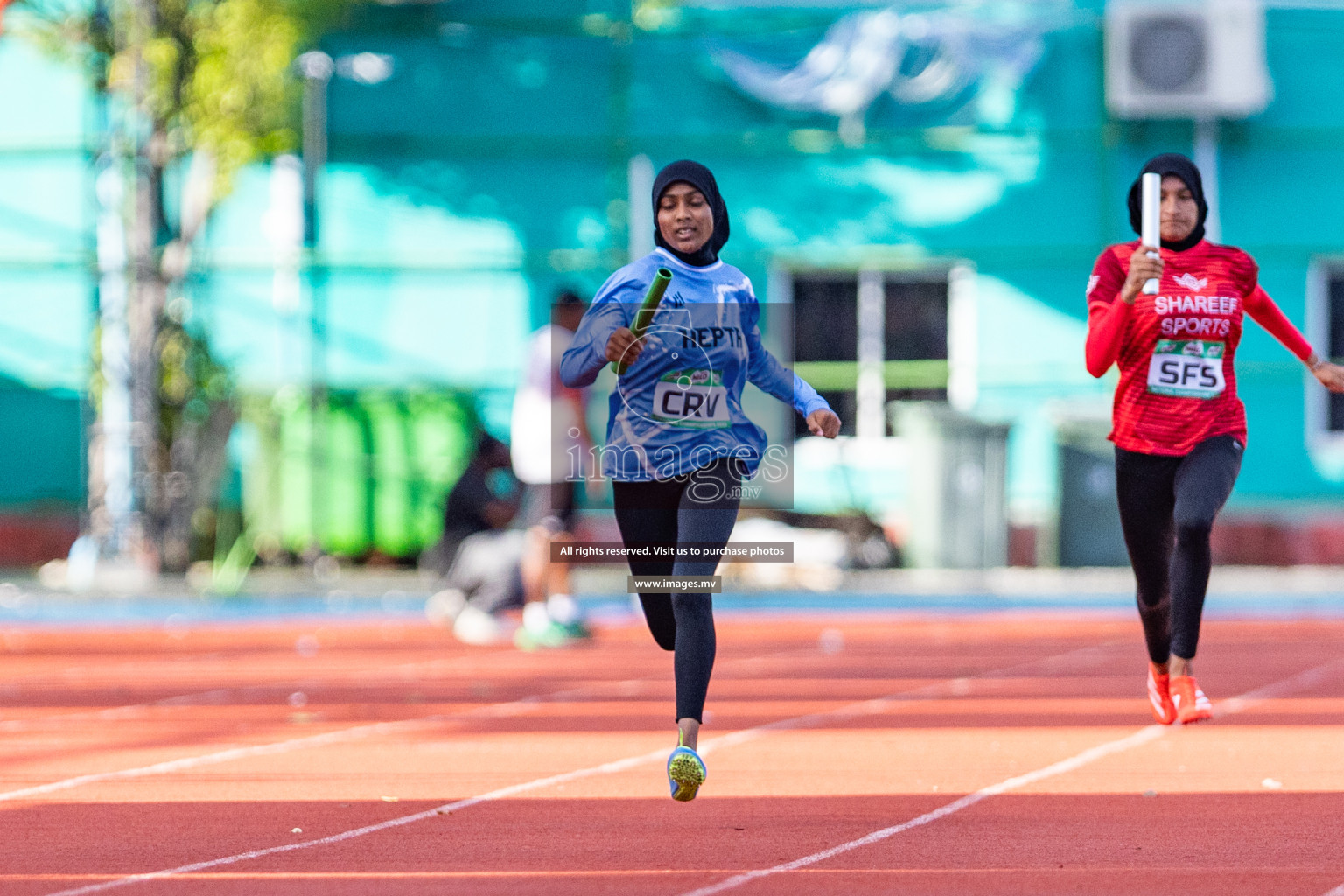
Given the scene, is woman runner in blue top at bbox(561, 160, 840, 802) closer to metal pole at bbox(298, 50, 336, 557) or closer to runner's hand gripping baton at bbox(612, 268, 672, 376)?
runner's hand gripping baton at bbox(612, 268, 672, 376)

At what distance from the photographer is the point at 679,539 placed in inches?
233

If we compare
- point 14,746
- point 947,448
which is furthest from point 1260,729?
point 947,448

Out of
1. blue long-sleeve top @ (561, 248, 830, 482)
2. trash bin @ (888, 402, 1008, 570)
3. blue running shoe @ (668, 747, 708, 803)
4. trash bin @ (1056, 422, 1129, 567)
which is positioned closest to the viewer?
blue running shoe @ (668, 747, 708, 803)

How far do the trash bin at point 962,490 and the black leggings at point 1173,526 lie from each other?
901cm

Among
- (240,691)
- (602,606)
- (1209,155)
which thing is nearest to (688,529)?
(240,691)

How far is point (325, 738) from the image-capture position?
7.81m

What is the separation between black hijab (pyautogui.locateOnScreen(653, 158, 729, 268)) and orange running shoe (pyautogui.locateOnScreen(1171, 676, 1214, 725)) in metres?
2.67

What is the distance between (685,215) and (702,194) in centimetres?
9

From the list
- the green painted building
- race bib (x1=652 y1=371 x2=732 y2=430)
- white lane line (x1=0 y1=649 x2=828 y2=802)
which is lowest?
white lane line (x1=0 y1=649 x2=828 y2=802)

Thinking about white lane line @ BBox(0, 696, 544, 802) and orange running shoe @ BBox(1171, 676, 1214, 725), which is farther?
orange running shoe @ BBox(1171, 676, 1214, 725)

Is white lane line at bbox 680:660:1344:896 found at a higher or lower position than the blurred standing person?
lower

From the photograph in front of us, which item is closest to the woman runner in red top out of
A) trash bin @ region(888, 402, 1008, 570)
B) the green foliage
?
trash bin @ region(888, 402, 1008, 570)

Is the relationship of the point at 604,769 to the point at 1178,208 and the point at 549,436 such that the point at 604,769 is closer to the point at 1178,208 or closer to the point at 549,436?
the point at 1178,208

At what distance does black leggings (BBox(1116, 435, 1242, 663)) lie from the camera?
6965 millimetres
